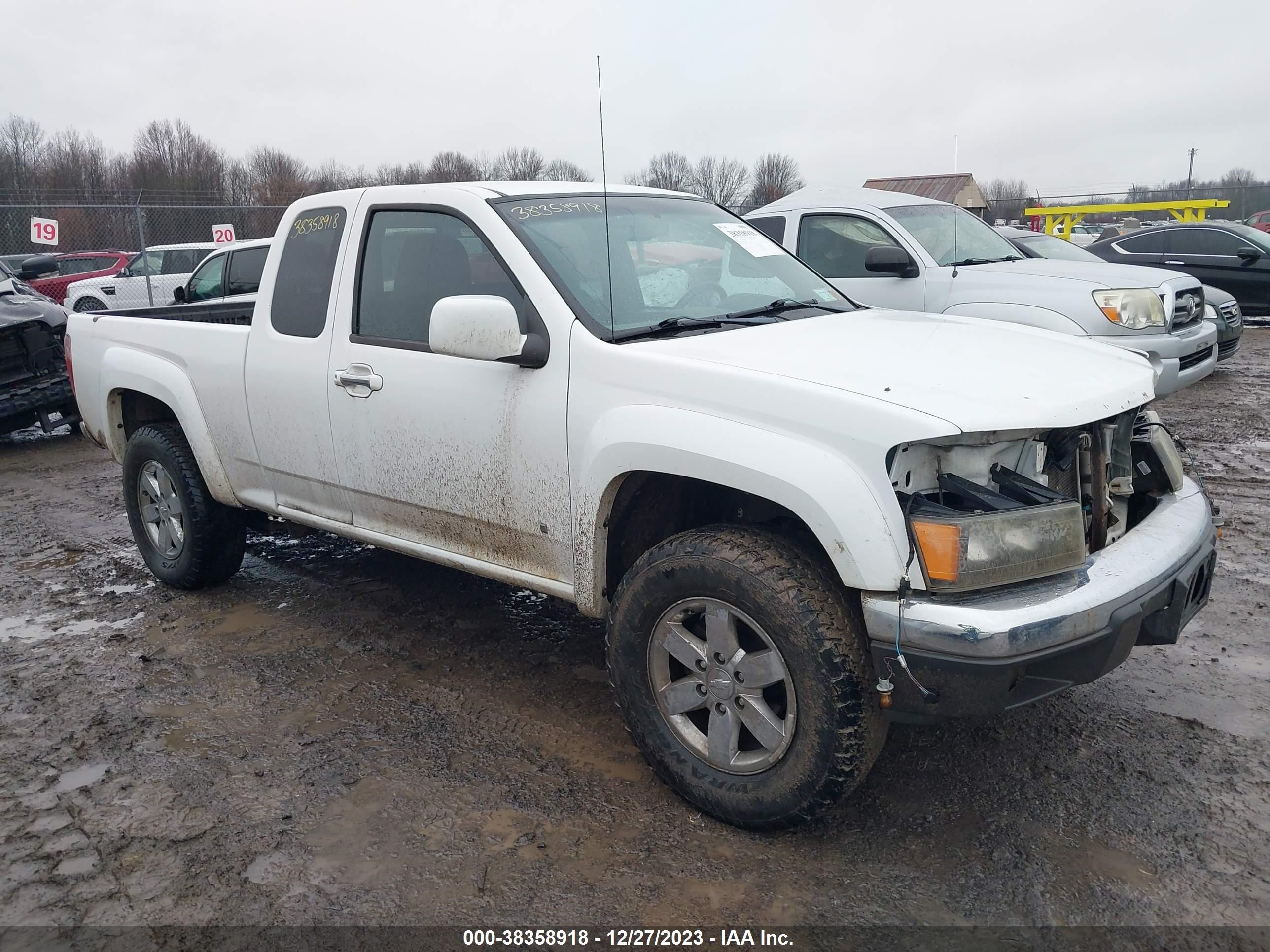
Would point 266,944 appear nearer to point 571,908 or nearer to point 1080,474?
point 571,908

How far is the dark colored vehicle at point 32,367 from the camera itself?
8.66m

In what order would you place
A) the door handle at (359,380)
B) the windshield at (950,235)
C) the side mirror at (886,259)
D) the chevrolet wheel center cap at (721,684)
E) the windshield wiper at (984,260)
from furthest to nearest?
1. the windshield at (950,235)
2. the windshield wiper at (984,260)
3. the side mirror at (886,259)
4. the door handle at (359,380)
5. the chevrolet wheel center cap at (721,684)

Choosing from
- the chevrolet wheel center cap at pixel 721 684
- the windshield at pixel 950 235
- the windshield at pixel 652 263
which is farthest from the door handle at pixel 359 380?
the windshield at pixel 950 235

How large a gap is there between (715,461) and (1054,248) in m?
9.35

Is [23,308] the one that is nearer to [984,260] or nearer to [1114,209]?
[984,260]

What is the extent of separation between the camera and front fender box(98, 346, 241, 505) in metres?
4.57

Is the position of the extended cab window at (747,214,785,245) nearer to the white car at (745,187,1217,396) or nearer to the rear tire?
the white car at (745,187,1217,396)

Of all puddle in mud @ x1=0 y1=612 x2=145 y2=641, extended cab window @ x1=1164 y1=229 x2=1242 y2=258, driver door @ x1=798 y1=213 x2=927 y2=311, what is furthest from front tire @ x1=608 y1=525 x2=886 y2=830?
extended cab window @ x1=1164 y1=229 x2=1242 y2=258

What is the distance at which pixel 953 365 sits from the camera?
2.87 m

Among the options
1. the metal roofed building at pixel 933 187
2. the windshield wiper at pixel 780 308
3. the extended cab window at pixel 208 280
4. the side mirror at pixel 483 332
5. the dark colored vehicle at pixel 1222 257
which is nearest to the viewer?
the side mirror at pixel 483 332

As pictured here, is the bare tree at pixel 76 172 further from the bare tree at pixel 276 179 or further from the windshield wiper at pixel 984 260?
the windshield wiper at pixel 984 260

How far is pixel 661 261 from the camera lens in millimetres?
3658

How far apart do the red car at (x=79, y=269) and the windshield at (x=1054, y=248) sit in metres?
17.7

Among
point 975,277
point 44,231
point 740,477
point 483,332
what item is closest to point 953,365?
point 740,477
